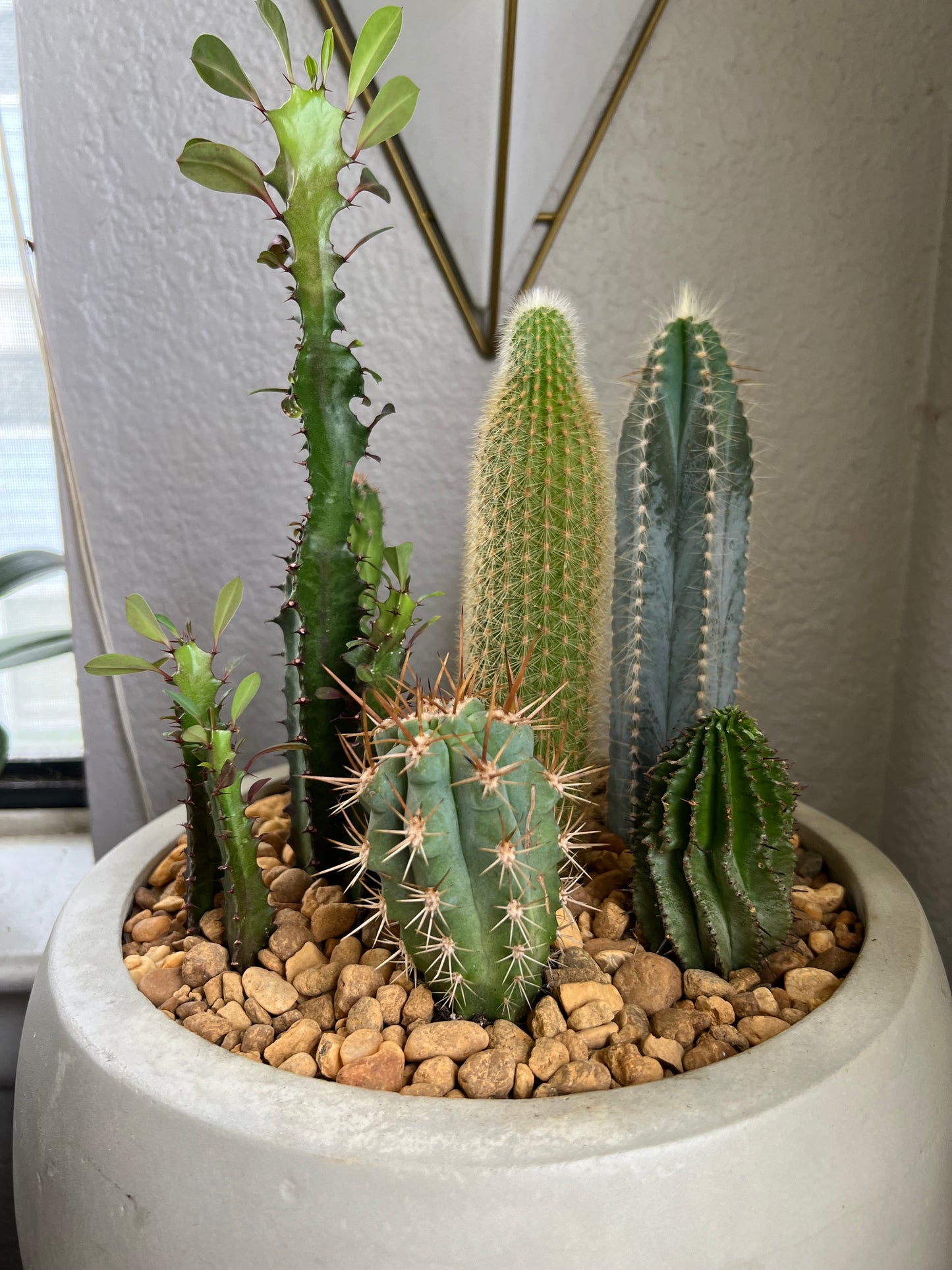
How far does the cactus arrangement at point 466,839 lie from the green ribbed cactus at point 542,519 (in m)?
0.19

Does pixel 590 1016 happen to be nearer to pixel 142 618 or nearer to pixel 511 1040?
pixel 511 1040

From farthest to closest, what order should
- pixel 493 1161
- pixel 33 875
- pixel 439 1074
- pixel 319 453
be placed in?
pixel 33 875 → pixel 319 453 → pixel 439 1074 → pixel 493 1161

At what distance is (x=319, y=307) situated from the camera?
23.9 inches

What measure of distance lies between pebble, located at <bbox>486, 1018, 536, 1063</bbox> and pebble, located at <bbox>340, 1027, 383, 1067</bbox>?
0.07 m

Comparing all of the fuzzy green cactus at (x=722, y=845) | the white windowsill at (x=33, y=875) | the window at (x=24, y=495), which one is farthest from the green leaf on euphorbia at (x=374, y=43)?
the white windowsill at (x=33, y=875)

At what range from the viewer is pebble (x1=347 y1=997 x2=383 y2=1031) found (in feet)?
1.87

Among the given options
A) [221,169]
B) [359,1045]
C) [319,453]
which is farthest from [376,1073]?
[221,169]

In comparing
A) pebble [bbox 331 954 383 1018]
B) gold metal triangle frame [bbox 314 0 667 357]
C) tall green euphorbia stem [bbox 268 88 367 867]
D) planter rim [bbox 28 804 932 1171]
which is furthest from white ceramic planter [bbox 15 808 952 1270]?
gold metal triangle frame [bbox 314 0 667 357]

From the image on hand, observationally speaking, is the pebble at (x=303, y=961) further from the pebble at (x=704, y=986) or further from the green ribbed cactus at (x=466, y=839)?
the pebble at (x=704, y=986)

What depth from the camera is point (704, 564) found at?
72cm

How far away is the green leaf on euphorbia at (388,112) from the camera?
588mm

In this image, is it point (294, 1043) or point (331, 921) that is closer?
point (294, 1043)

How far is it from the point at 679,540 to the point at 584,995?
1.11 feet

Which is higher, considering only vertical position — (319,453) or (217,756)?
(319,453)
